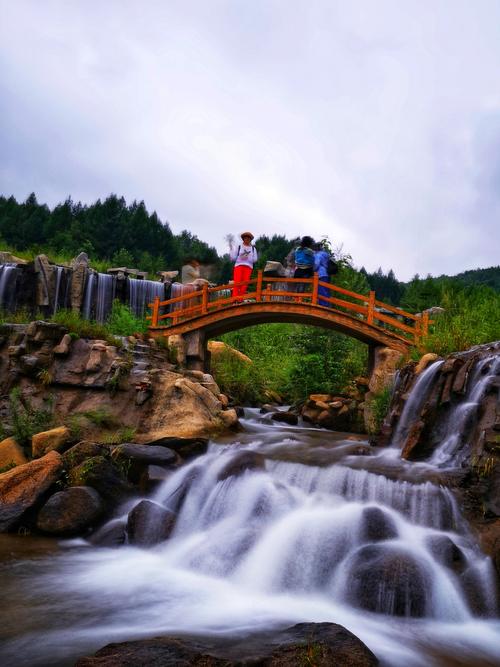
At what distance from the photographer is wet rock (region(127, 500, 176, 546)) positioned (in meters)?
6.62

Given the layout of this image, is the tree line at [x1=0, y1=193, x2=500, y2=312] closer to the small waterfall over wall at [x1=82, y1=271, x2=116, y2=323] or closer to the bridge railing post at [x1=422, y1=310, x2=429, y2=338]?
the small waterfall over wall at [x1=82, y1=271, x2=116, y2=323]

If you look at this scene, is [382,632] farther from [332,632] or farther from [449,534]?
[449,534]

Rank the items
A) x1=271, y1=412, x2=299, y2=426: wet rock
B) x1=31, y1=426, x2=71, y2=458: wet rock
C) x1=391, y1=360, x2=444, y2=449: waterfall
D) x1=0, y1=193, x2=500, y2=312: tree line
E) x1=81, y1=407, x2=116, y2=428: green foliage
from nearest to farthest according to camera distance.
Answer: x1=31, y1=426, x2=71, y2=458: wet rock
x1=391, y1=360, x2=444, y2=449: waterfall
x1=81, y1=407, x2=116, y2=428: green foliage
x1=271, y1=412, x2=299, y2=426: wet rock
x1=0, y1=193, x2=500, y2=312: tree line

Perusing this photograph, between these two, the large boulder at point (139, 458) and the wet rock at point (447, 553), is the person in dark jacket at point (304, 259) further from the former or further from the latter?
the wet rock at point (447, 553)

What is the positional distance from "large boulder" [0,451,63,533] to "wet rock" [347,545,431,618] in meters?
4.34

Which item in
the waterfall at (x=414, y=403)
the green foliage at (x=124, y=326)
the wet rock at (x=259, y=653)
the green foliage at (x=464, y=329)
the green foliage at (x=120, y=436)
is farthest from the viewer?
the green foliage at (x=124, y=326)

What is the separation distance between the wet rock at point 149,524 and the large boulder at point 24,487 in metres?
1.34

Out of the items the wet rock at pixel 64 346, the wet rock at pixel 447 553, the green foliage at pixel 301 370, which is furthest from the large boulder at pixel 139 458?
the green foliage at pixel 301 370

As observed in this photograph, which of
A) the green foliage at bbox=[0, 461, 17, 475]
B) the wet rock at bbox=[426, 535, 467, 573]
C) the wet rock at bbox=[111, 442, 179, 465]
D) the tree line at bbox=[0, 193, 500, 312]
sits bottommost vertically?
the wet rock at bbox=[426, 535, 467, 573]

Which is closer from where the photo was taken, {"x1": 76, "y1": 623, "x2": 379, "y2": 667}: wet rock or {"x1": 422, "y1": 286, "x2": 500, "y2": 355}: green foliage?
{"x1": 76, "y1": 623, "x2": 379, "y2": 667}: wet rock

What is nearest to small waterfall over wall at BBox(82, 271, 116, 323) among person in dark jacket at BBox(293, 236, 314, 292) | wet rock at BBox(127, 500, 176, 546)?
person in dark jacket at BBox(293, 236, 314, 292)

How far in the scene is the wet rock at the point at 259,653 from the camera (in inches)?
129

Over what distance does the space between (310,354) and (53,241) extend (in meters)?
39.2

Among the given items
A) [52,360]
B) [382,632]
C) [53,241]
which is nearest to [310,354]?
[52,360]
